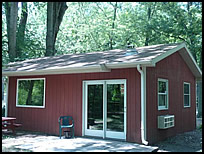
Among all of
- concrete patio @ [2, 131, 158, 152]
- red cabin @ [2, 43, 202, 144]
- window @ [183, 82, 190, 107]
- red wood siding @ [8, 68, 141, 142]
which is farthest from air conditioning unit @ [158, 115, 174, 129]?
window @ [183, 82, 190, 107]

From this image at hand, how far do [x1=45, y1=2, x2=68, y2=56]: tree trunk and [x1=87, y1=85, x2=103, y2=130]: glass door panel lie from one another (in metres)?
8.38

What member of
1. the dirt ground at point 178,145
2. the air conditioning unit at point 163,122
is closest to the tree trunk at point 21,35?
the dirt ground at point 178,145

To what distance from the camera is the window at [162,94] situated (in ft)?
27.9

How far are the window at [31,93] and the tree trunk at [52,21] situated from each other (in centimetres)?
601

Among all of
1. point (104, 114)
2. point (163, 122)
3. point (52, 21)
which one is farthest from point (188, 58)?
point (52, 21)

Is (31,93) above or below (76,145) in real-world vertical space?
above

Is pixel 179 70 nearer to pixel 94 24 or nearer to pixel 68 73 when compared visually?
pixel 68 73

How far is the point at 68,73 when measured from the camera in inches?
359

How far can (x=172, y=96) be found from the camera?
30.8 feet

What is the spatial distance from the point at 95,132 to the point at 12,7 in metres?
11.0

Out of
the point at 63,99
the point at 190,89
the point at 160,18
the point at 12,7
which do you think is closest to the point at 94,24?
the point at 160,18

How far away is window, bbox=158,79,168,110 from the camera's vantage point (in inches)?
335

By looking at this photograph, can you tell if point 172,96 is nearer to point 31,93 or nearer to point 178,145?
point 178,145

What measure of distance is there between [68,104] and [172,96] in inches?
155
